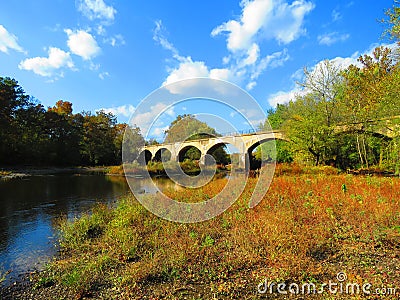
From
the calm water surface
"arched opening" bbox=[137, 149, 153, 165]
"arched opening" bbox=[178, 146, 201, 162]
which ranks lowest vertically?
the calm water surface

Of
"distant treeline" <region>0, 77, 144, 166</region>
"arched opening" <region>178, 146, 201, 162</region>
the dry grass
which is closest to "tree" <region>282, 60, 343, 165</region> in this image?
→ the dry grass

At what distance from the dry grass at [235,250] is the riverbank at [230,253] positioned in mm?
17

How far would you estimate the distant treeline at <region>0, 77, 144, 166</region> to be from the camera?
4325cm

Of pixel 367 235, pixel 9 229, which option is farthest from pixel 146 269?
pixel 9 229

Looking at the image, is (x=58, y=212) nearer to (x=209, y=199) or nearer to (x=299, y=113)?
(x=209, y=199)

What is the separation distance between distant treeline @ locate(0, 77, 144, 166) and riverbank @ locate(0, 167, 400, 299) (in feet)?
157

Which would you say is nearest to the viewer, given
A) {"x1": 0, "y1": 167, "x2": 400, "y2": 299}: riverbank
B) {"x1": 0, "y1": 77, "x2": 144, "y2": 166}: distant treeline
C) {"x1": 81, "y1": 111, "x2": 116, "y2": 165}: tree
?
{"x1": 0, "y1": 167, "x2": 400, "y2": 299}: riverbank

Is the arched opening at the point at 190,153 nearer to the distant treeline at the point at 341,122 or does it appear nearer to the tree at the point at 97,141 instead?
the tree at the point at 97,141

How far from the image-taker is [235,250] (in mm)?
5039

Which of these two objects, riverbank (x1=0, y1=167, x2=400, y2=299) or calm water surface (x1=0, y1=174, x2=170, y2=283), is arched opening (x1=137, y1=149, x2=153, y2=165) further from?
riverbank (x1=0, y1=167, x2=400, y2=299)

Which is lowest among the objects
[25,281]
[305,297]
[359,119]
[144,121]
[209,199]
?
[25,281]

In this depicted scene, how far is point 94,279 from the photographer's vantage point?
14.3 feet

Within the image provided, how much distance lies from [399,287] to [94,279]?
4946 millimetres

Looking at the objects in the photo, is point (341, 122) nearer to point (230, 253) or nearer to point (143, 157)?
point (230, 253)
